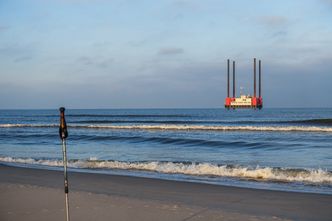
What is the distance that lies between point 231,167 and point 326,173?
2.60 m

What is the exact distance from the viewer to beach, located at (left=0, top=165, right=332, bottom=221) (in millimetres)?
6180

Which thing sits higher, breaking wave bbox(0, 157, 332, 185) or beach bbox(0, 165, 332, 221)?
beach bbox(0, 165, 332, 221)

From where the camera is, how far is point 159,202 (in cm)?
716

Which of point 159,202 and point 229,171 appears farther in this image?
point 229,171

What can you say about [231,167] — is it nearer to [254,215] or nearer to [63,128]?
[254,215]

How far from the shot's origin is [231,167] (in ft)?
41.3

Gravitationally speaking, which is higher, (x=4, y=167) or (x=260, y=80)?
(x=260, y=80)

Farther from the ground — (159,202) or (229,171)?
(159,202)

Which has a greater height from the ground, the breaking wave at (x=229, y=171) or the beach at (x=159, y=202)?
the beach at (x=159, y=202)

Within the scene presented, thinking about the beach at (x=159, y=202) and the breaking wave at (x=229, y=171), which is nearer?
the beach at (x=159, y=202)

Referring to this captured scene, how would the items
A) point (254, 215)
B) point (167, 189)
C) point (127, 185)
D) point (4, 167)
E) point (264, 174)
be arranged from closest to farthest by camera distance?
point (254, 215) < point (167, 189) < point (127, 185) < point (264, 174) < point (4, 167)

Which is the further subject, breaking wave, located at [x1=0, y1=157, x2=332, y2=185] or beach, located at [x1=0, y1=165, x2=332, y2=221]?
breaking wave, located at [x1=0, y1=157, x2=332, y2=185]

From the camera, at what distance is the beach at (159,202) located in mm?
6180

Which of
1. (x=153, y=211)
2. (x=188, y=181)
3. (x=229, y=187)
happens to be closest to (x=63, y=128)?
(x=153, y=211)
